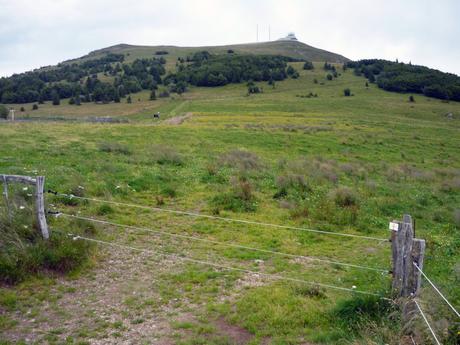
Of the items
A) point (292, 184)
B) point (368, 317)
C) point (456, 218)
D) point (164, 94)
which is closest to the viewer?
point (368, 317)

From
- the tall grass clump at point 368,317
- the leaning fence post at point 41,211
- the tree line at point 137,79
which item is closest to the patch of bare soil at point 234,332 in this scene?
the tall grass clump at point 368,317

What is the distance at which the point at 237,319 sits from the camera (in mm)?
7148

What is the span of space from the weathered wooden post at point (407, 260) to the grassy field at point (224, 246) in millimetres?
224

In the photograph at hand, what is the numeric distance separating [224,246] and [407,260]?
5.50 m

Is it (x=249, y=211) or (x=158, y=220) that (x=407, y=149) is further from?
(x=158, y=220)

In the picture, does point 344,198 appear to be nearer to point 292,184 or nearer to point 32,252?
point 292,184

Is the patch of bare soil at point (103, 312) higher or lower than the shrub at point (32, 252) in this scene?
lower

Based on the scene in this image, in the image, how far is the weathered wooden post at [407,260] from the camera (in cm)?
600

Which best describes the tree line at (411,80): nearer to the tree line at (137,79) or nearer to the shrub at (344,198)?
the tree line at (137,79)

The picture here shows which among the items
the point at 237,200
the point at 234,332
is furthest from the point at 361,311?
the point at 237,200

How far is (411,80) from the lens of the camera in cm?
10688

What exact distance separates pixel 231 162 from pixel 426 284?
16.8 metres

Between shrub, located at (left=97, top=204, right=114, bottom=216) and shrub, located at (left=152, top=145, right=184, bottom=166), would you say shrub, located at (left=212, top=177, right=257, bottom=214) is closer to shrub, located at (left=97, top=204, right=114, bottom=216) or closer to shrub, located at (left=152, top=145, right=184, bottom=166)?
shrub, located at (left=97, top=204, right=114, bottom=216)

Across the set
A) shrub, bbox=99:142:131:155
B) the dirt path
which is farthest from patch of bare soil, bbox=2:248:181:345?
shrub, bbox=99:142:131:155
